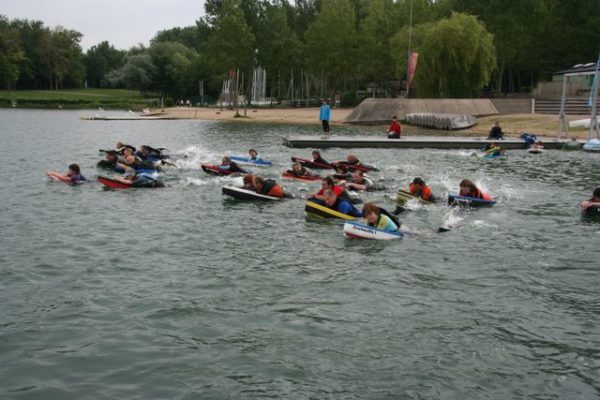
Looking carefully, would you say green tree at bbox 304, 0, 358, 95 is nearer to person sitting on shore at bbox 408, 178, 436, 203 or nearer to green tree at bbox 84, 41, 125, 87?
person sitting on shore at bbox 408, 178, 436, 203

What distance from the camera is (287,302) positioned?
12.3 meters

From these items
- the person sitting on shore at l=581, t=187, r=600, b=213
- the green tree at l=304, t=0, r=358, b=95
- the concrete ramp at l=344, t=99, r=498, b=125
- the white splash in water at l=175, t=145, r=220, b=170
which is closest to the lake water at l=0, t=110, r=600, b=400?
the person sitting on shore at l=581, t=187, r=600, b=213

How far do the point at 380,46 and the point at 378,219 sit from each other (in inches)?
2668

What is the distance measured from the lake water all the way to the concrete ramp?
3745 centimetres

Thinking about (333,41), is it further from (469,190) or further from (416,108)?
(469,190)

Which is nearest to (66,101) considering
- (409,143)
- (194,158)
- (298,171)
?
(194,158)

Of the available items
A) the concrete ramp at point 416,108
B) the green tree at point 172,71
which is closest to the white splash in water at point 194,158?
the concrete ramp at point 416,108

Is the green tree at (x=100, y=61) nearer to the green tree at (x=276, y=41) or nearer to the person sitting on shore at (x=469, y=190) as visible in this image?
the green tree at (x=276, y=41)

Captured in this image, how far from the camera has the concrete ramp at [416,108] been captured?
2326 inches

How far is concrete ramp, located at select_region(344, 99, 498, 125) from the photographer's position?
59.1m

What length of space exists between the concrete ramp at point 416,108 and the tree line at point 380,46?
180 inches

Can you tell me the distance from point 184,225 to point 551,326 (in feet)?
36.5

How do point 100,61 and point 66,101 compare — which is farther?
point 100,61

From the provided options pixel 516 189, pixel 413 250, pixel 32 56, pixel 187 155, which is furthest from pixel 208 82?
pixel 413 250
